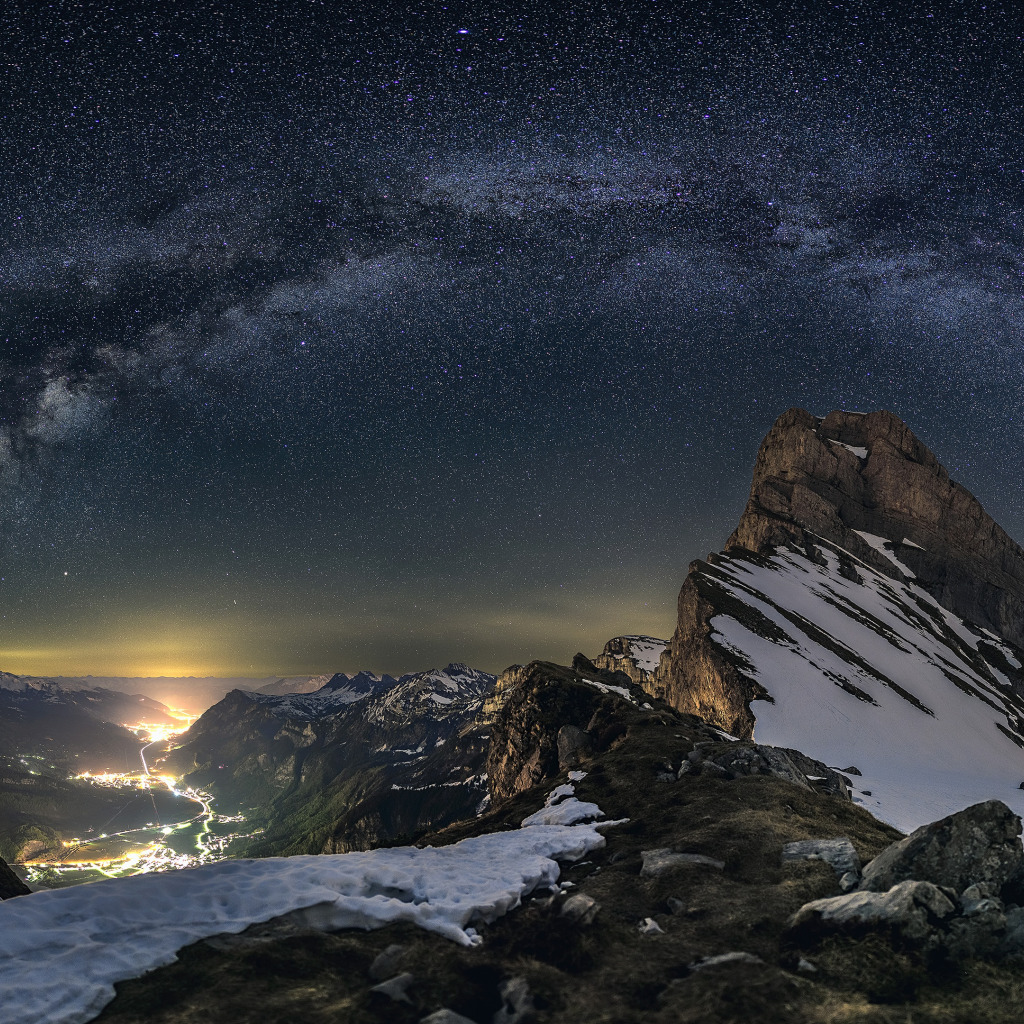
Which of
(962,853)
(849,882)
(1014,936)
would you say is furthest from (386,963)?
(962,853)

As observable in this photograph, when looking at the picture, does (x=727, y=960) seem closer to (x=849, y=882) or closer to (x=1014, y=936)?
(x=849, y=882)

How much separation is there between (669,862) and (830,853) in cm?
425

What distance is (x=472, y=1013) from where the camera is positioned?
9.41m

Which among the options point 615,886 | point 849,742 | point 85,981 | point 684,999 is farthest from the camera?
point 849,742

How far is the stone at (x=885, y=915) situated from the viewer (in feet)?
33.4

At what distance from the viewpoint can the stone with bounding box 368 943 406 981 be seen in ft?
34.2

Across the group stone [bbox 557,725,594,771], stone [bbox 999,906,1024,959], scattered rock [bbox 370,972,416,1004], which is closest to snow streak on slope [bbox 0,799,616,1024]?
scattered rock [bbox 370,972,416,1004]

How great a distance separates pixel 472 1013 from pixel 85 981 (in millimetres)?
6797

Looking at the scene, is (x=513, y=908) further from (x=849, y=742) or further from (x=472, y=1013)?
(x=849, y=742)

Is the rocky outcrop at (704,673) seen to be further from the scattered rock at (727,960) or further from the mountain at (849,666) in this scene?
the scattered rock at (727,960)

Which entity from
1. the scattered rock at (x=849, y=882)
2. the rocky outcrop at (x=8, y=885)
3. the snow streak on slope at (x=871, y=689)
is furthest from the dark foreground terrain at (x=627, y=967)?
the snow streak on slope at (x=871, y=689)

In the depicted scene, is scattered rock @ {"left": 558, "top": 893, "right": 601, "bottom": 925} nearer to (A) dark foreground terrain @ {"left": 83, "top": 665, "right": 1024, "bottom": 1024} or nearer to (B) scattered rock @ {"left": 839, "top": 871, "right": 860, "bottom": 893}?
(A) dark foreground terrain @ {"left": 83, "top": 665, "right": 1024, "bottom": 1024}

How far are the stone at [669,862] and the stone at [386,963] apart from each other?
797 centimetres

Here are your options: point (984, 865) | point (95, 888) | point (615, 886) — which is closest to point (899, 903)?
point (984, 865)
